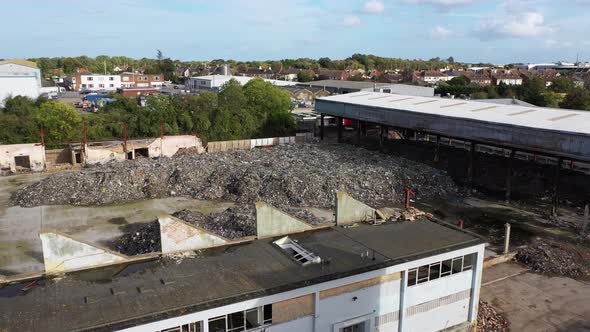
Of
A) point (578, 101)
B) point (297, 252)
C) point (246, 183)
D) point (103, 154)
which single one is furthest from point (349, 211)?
point (578, 101)

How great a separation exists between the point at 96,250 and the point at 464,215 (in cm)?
1944

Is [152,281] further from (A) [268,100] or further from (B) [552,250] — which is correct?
(A) [268,100]

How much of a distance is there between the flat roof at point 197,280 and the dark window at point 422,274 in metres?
0.49

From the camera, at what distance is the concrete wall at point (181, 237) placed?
1103 cm

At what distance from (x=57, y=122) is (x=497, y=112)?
36444 millimetres

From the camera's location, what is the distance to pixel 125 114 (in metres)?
43.3

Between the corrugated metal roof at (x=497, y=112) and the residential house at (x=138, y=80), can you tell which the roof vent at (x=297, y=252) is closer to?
the corrugated metal roof at (x=497, y=112)

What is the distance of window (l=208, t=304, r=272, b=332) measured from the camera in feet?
29.2

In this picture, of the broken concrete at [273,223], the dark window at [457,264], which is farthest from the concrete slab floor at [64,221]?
the dark window at [457,264]

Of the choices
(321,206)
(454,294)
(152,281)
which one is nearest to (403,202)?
(321,206)

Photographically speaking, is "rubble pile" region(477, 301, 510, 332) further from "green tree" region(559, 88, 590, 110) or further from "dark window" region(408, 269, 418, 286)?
"green tree" region(559, 88, 590, 110)

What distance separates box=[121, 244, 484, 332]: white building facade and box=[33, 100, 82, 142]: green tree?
34.8m

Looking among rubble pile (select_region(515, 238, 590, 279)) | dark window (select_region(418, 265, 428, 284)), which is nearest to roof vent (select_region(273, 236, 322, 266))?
dark window (select_region(418, 265, 428, 284))

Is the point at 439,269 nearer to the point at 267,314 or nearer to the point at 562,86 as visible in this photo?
the point at 267,314
